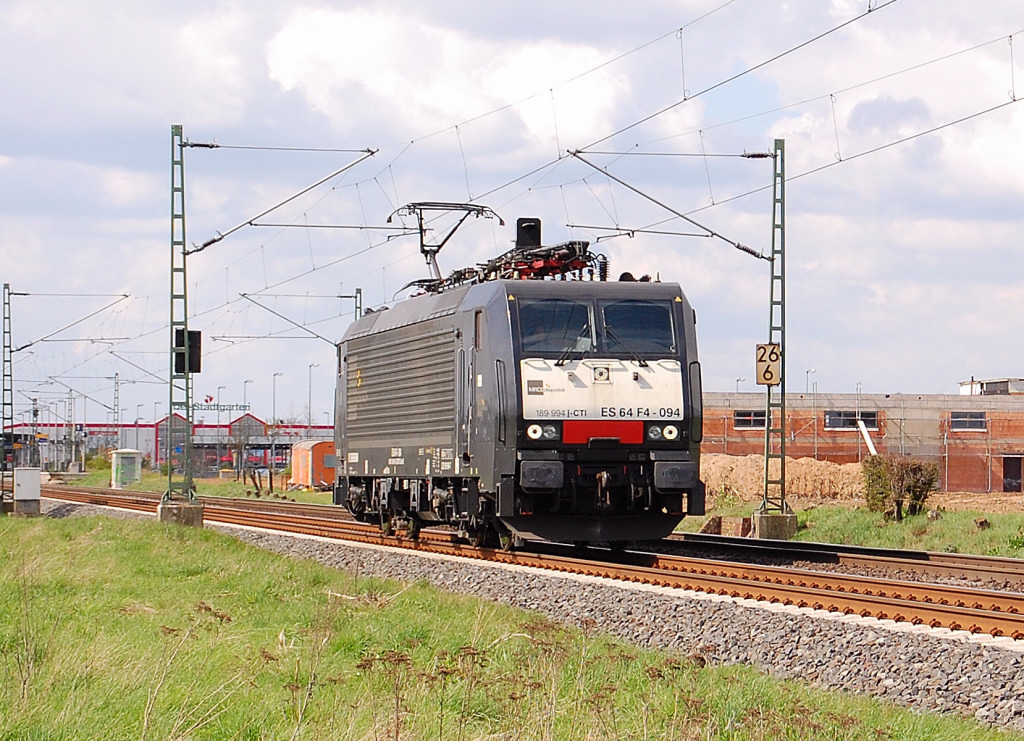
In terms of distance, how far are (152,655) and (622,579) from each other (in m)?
7.32

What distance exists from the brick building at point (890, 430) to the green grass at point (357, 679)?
45.5 m

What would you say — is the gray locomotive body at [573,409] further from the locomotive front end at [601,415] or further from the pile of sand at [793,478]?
the pile of sand at [793,478]

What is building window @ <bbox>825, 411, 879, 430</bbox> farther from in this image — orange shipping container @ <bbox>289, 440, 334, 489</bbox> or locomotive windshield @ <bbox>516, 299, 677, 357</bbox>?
locomotive windshield @ <bbox>516, 299, 677, 357</bbox>

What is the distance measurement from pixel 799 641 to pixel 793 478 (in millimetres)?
36920

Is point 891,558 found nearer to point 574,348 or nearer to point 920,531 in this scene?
point 574,348

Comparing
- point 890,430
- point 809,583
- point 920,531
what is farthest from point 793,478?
point 809,583

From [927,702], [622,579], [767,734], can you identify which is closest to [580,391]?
[622,579]

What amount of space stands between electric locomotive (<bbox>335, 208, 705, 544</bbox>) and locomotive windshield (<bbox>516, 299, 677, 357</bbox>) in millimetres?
19

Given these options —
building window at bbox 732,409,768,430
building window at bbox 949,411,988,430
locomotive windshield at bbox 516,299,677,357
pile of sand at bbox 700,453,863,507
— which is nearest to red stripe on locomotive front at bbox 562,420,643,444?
locomotive windshield at bbox 516,299,677,357

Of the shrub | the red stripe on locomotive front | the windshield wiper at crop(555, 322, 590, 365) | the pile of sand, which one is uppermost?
the windshield wiper at crop(555, 322, 590, 365)

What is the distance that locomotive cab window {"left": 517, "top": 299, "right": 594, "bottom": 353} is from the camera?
1812 centimetres

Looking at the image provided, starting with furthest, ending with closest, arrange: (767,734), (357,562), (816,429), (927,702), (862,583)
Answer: (816,429) < (357,562) < (862,583) < (927,702) < (767,734)

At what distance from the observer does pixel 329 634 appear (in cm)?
1121

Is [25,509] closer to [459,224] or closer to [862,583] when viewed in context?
[459,224]
